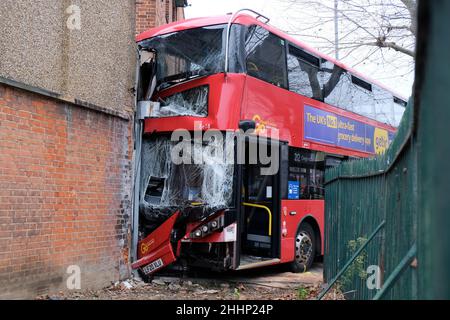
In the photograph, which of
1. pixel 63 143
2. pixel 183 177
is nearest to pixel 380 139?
pixel 183 177

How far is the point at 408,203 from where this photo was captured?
325 cm

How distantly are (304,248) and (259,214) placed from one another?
1375mm

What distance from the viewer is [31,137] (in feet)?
20.1

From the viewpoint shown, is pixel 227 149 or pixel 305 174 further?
pixel 305 174

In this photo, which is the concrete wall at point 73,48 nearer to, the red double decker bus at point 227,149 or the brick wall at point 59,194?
the brick wall at point 59,194

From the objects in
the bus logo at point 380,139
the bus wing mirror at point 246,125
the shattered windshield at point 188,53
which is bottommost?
the bus wing mirror at point 246,125

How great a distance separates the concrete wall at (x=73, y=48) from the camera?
19.4 ft

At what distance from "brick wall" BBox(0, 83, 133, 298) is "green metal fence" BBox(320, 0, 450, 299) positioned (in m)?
3.48

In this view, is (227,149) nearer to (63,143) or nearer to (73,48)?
(63,143)

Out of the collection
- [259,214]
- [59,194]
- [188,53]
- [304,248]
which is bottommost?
[304,248]

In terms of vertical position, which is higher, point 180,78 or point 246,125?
point 180,78

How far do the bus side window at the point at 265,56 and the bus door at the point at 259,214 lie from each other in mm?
1198

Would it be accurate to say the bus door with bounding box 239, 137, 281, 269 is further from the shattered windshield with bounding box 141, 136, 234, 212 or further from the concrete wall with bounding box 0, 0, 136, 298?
the concrete wall with bounding box 0, 0, 136, 298

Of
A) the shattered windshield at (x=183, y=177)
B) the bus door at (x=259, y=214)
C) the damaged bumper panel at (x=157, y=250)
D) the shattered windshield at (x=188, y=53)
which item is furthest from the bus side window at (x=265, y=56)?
the damaged bumper panel at (x=157, y=250)
